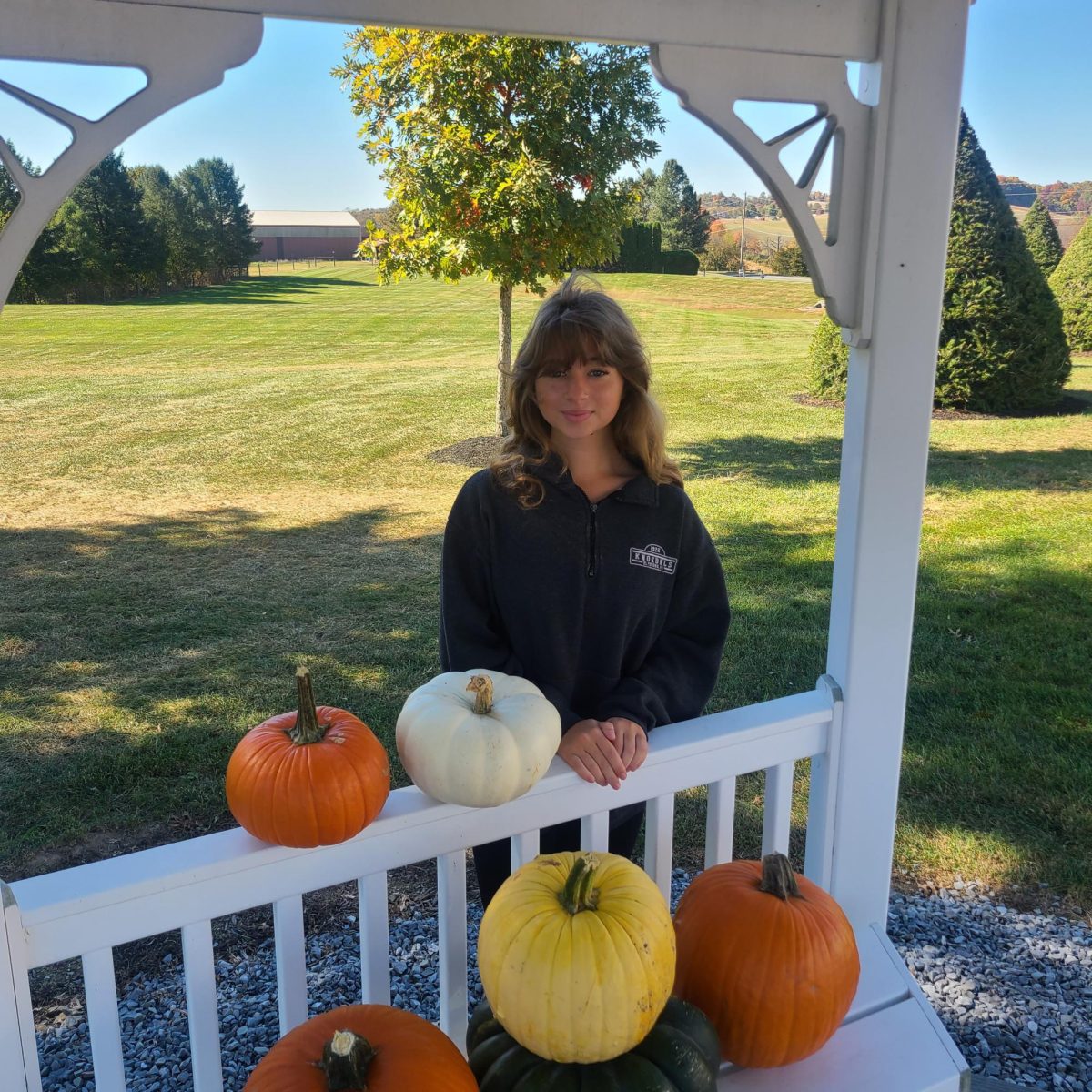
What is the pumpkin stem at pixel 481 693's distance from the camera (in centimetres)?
150

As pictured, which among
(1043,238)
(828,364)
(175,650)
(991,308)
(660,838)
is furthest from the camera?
(1043,238)

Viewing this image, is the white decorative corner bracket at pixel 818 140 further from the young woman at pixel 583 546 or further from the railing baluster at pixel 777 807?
the railing baluster at pixel 777 807

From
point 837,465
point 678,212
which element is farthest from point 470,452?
point 678,212

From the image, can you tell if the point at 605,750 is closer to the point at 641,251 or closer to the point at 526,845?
the point at 526,845

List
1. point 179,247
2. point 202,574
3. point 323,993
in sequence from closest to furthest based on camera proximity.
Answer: point 323,993, point 202,574, point 179,247

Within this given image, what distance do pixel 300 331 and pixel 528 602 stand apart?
69.3 ft

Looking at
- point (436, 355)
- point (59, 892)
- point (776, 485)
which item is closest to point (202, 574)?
point (776, 485)

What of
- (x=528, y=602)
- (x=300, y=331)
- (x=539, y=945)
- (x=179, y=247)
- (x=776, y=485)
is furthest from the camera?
(x=179, y=247)

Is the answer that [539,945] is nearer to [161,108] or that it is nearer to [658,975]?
[658,975]

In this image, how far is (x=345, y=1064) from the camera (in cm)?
125

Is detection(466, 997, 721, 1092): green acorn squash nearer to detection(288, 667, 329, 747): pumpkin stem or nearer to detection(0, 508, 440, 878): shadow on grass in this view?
detection(288, 667, 329, 747): pumpkin stem

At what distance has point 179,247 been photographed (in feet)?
116

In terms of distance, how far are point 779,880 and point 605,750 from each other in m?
0.35

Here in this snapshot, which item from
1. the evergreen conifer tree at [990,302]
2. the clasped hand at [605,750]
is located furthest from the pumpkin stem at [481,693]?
the evergreen conifer tree at [990,302]
